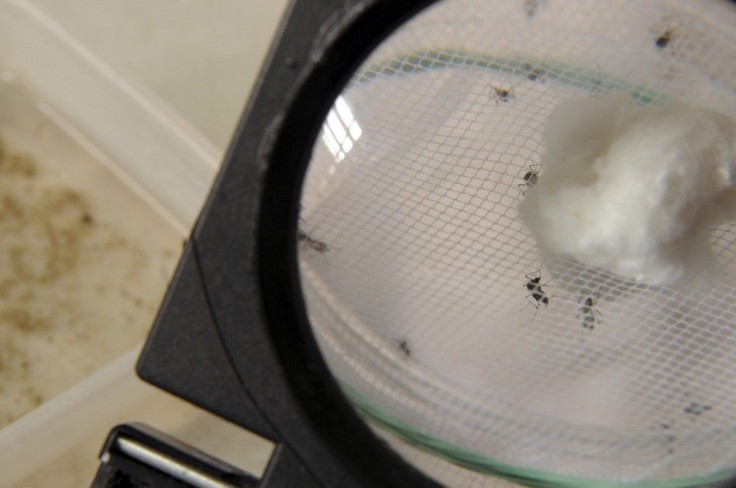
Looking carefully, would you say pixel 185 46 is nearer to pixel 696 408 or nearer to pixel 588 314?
pixel 588 314

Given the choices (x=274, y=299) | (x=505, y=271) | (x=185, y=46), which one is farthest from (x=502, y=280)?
(x=185, y=46)

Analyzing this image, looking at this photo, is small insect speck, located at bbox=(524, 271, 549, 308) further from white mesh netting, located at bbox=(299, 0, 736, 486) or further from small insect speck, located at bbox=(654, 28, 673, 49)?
small insect speck, located at bbox=(654, 28, 673, 49)

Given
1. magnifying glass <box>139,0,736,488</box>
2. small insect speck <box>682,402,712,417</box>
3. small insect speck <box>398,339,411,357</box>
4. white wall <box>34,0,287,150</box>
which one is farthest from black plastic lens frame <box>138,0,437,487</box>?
white wall <box>34,0,287,150</box>

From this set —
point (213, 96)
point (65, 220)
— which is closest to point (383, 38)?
point (213, 96)

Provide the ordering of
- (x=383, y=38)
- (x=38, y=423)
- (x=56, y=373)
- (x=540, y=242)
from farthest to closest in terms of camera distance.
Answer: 1. (x=56, y=373)
2. (x=38, y=423)
3. (x=540, y=242)
4. (x=383, y=38)

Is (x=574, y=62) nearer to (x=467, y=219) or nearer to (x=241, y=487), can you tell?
(x=467, y=219)
